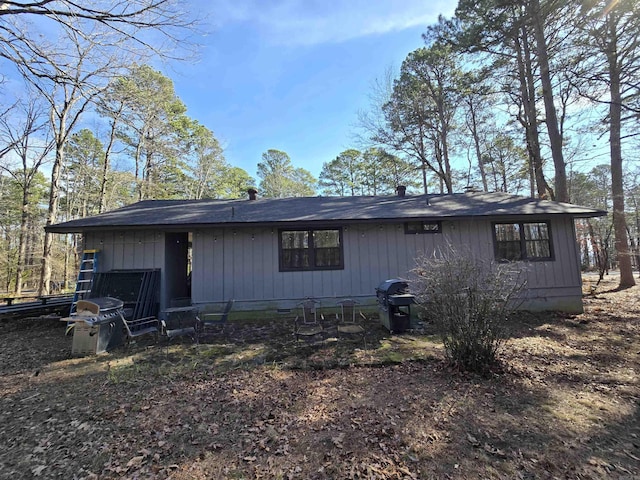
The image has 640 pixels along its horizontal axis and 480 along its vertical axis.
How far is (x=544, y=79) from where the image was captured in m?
10.2

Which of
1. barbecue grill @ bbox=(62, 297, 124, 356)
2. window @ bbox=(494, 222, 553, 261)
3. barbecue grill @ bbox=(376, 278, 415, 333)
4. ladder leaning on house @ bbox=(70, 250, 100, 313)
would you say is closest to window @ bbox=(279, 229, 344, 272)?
barbecue grill @ bbox=(376, 278, 415, 333)

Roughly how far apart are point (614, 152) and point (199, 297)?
15.8 m

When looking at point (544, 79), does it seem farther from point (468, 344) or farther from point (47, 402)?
point (47, 402)

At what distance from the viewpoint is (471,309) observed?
3.78 metres

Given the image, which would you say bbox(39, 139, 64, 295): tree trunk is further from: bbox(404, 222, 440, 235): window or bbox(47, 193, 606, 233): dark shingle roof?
bbox(404, 222, 440, 235): window

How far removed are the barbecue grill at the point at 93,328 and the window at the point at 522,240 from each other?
923 centimetres

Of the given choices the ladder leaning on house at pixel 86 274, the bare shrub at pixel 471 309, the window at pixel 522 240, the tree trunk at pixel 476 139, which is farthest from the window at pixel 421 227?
the tree trunk at pixel 476 139

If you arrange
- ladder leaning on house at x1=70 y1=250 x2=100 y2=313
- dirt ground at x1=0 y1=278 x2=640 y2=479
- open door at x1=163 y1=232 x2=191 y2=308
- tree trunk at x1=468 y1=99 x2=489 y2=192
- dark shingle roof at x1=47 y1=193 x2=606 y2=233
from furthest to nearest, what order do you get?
1. tree trunk at x1=468 y1=99 x2=489 y2=192
2. open door at x1=163 y1=232 x2=191 y2=308
3. dark shingle roof at x1=47 y1=193 x2=606 y2=233
4. ladder leaning on house at x1=70 y1=250 x2=100 y2=313
5. dirt ground at x1=0 y1=278 x2=640 y2=479

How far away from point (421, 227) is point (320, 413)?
20.2ft

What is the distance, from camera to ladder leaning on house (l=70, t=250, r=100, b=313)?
689 cm

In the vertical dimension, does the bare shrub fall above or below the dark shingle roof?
below

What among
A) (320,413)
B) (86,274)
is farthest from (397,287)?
(86,274)

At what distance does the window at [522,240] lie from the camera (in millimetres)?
7984

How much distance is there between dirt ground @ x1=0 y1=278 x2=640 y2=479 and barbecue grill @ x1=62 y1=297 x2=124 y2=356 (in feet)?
0.81
